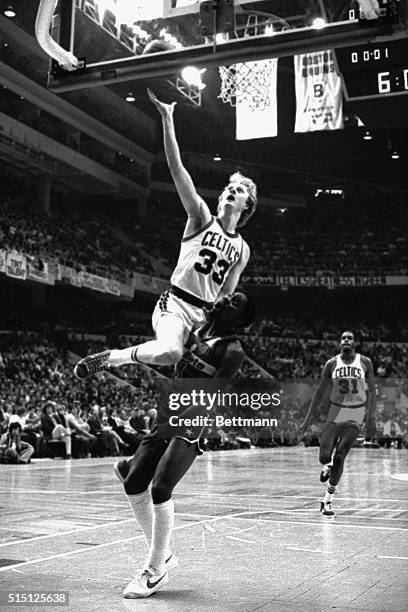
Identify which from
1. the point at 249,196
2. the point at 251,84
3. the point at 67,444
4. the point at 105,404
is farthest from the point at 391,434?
the point at 249,196

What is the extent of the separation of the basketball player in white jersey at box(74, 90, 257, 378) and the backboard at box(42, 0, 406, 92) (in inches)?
71.3

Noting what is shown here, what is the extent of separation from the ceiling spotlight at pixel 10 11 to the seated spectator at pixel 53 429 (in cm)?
1705

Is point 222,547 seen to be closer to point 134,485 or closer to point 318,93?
point 134,485

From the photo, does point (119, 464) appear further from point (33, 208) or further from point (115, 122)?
point (115, 122)

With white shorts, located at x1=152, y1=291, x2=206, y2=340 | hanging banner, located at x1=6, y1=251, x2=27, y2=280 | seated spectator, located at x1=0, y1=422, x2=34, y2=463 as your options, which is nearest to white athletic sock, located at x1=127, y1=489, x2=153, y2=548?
white shorts, located at x1=152, y1=291, x2=206, y2=340

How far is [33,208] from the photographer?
35.8m

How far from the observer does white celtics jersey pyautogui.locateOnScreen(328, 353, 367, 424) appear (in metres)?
9.32

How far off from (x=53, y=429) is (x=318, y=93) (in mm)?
10748

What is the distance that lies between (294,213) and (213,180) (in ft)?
22.1

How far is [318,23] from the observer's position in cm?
663

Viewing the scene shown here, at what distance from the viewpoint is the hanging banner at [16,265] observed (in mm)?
28859

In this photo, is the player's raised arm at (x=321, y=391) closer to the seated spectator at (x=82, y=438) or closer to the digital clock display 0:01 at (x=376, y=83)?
the digital clock display 0:01 at (x=376, y=83)

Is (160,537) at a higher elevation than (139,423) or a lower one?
higher

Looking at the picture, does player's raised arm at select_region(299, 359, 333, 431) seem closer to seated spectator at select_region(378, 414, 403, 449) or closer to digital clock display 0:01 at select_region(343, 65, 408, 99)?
digital clock display 0:01 at select_region(343, 65, 408, 99)
